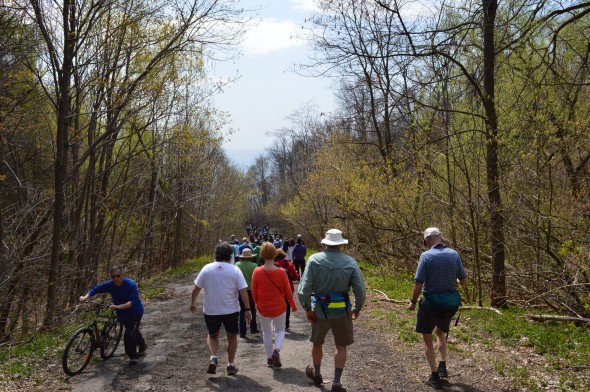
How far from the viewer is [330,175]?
26859 millimetres

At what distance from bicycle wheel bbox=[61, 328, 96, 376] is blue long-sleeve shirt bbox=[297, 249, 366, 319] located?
3.78 metres

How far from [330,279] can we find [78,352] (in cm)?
433

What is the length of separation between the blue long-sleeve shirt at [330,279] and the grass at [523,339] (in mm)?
2543

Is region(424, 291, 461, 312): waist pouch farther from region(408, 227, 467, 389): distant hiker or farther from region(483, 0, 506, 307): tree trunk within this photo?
region(483, 0, 506, 307): tree trunk

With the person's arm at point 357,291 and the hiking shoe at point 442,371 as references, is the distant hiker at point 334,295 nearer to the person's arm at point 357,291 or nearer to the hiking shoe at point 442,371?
the person's arm at point 357,291

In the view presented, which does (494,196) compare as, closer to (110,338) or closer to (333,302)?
(333,302)

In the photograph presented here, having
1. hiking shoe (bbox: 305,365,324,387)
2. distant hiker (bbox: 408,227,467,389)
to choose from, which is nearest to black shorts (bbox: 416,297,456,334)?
distant hiker (bbox: 408,227,467,389)

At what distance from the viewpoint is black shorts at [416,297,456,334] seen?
644 centimetres

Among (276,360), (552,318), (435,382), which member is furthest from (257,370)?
(552,318)

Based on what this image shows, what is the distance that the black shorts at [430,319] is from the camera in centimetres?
644

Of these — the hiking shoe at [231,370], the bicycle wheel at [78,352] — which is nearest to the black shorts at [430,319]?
the hiking shoe at [231,370]

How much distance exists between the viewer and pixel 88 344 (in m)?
8.20

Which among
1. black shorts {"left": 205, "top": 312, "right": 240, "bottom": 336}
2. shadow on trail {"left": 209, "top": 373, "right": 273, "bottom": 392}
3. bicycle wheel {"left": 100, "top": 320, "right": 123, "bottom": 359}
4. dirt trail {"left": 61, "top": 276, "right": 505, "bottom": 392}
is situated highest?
black shorts {"left": 205, "top": 312, "right": 240, "bottom": 336}

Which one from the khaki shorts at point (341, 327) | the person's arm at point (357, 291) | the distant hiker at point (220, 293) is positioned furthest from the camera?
the distant hiker at point (220, 293)
